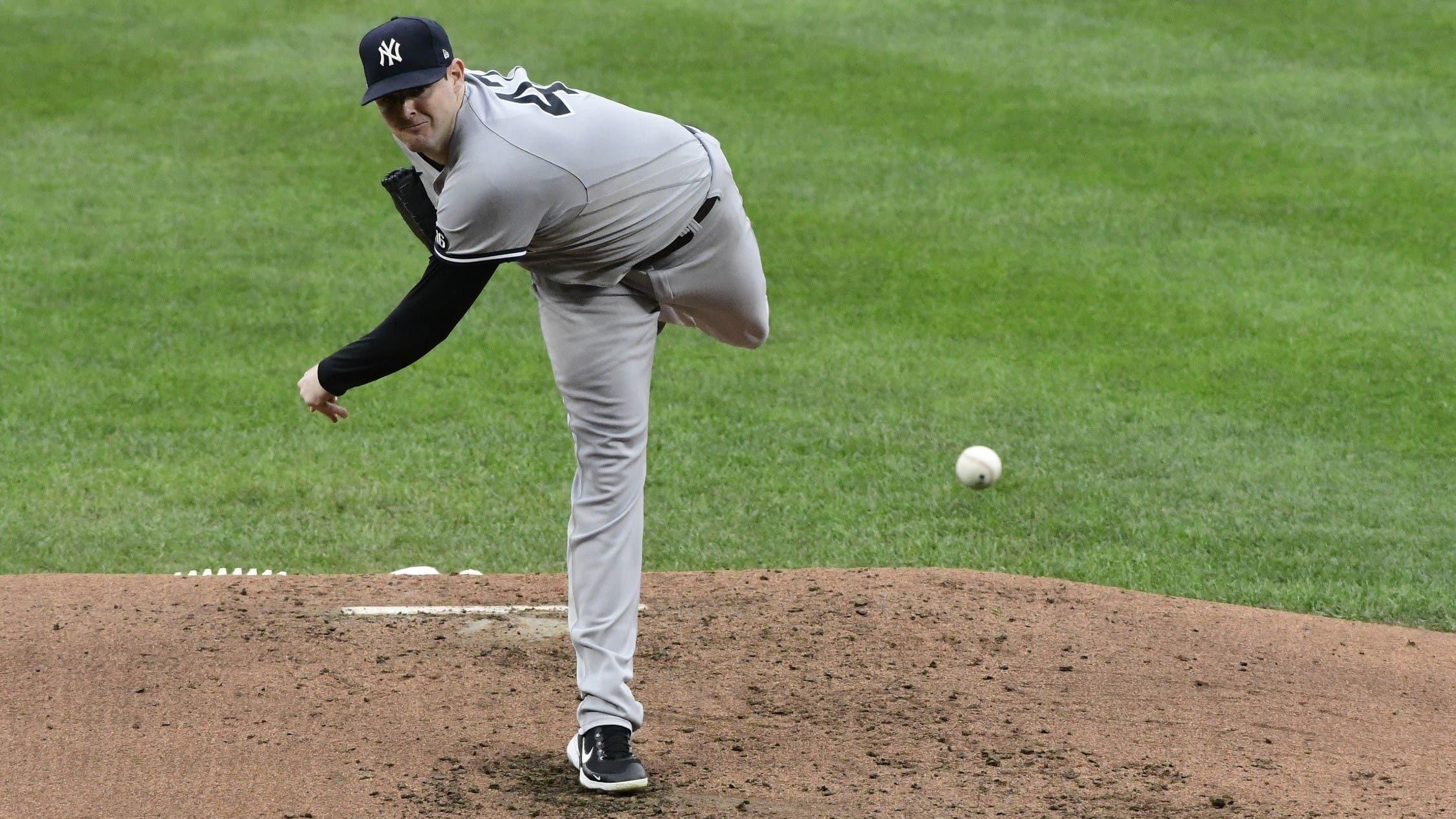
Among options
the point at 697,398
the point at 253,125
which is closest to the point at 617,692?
the point at 697,398

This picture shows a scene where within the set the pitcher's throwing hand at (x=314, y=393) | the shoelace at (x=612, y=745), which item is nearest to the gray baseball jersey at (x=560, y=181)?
the pitcher's throwing hand at (x=314, y=393)

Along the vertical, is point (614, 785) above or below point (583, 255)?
below

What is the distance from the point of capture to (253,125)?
13188 mm

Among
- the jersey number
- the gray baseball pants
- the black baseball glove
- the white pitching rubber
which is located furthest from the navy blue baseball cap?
the white pitching rubber

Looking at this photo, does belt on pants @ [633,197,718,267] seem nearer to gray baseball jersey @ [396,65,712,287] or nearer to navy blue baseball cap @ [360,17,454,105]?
gray baseball jersey @ [396,65,712,287]

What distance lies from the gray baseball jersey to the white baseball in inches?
133

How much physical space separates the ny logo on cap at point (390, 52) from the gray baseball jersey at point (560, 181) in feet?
0.63

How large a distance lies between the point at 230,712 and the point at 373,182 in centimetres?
794

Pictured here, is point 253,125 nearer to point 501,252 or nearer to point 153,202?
point 153,202

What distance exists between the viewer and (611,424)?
409 centimetres

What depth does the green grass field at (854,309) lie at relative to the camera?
274 inches

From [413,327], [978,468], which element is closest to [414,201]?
[413,327]

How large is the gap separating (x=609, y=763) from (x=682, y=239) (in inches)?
51.3

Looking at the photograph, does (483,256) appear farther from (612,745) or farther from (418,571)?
(418,571)
